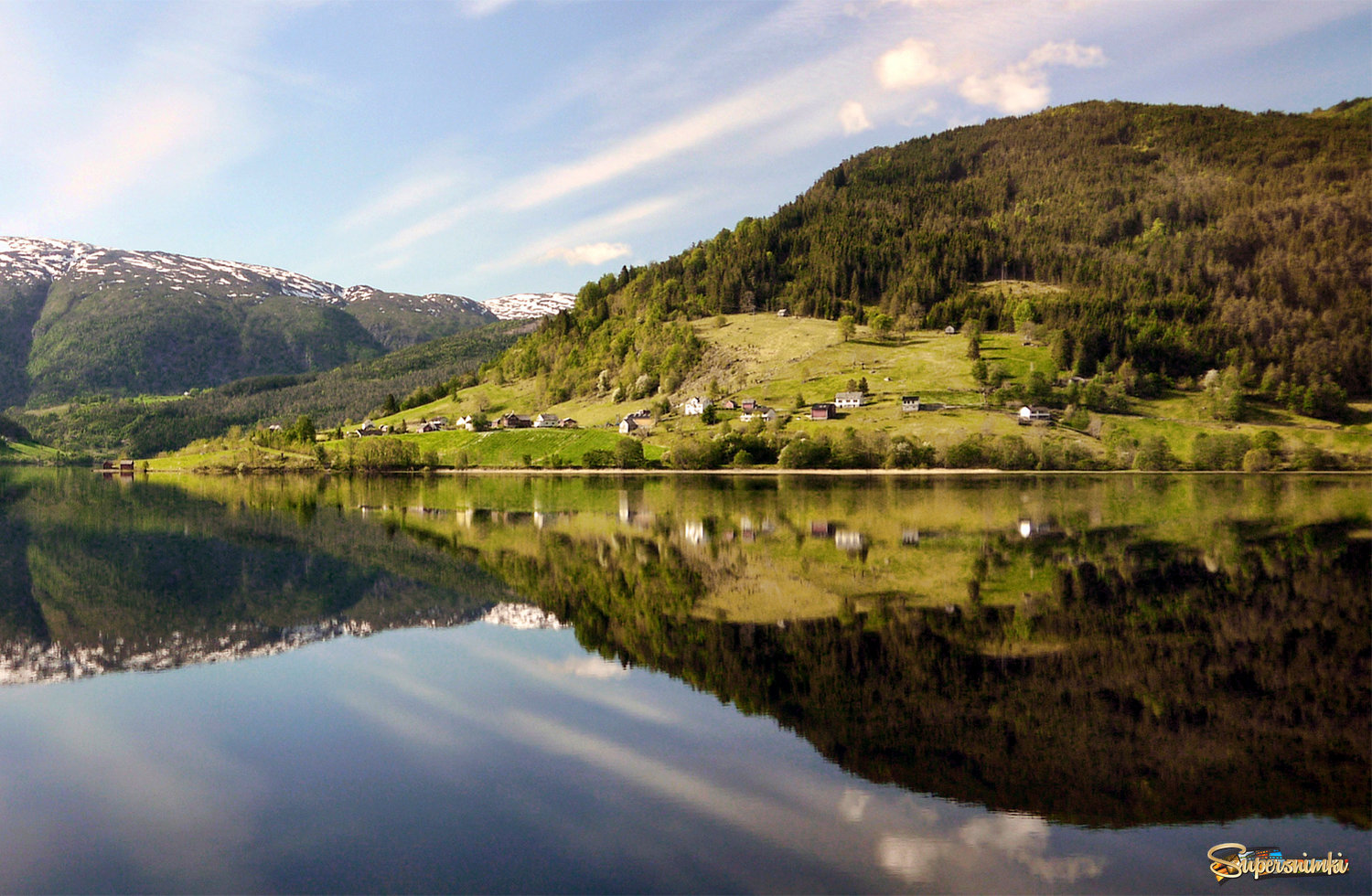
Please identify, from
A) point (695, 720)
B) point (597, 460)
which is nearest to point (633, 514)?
point (695, 720)

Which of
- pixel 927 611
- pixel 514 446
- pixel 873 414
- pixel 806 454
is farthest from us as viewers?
pixel 514 446

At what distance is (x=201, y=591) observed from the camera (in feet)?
116

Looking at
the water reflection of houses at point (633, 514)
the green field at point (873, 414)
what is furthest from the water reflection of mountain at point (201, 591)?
the green field at point (873, 414)

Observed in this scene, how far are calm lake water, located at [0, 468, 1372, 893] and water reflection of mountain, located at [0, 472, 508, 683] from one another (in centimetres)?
27

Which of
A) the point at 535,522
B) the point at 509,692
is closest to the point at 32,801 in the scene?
the point at 509,692

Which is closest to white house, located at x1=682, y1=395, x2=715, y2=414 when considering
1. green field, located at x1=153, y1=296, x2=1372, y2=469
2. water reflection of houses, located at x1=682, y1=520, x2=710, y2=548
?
green field, located at x1=153, y1=296, x2=1372, y2=469

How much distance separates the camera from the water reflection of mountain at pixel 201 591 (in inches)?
1035

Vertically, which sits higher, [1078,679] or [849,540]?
[1078,679]

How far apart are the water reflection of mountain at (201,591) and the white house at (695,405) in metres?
109

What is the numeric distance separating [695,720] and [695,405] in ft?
489

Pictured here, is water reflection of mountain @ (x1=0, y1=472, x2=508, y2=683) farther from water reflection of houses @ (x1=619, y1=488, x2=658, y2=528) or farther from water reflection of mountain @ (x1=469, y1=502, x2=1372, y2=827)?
water reflection of houses @ (x1=619, y1=488, x2=658, y2=528)

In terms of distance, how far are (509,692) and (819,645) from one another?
8.95 metres

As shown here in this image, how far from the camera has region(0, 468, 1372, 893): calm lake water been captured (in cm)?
1247

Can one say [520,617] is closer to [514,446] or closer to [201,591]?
[201,591]
